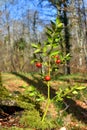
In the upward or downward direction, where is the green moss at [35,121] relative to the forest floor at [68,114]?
upward

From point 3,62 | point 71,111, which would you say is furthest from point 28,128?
point 3,62

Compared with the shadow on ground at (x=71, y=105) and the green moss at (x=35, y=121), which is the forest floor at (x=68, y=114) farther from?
the green moss at (x=35, y=121)

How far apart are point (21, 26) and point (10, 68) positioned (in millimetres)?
9887

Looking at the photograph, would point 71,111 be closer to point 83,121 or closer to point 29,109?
point 83,121

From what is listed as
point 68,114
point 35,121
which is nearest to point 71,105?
point 68,114

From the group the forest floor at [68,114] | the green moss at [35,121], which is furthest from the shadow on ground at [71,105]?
the green moss at [35,121]

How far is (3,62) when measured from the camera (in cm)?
4916

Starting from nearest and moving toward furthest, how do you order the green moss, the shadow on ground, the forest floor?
1. the green moss
2. the forest floor
3. the shadow on ground

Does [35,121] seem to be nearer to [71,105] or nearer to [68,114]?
[68,114]

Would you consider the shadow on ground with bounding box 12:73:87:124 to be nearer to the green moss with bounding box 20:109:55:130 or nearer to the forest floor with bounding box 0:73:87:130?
the forest floor with bounding box 0:73:87:130

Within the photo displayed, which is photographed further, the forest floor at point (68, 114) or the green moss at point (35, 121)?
the forest floor at point (68, 114)

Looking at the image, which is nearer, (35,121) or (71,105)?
(35,121)

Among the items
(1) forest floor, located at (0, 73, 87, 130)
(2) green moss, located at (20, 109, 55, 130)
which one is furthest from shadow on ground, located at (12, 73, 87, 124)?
(2) green moss, located at (20, 109, 55, 130)

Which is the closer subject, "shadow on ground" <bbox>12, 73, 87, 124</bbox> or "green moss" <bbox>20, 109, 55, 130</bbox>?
"green moss" <bbox>20, 109, 55, 130</bbox>
